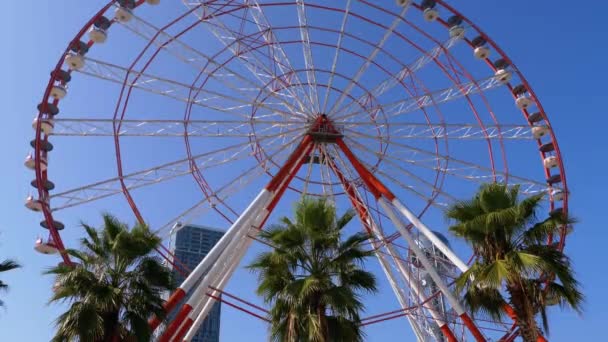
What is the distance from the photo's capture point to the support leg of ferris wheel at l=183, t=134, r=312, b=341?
20.5 meters

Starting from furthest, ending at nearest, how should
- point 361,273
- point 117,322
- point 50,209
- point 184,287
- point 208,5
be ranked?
point 208,5
point 50,209
point 184,287
point 361,273
point 117,322

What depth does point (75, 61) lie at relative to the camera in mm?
23531

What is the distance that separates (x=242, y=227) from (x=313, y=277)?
21.1ft

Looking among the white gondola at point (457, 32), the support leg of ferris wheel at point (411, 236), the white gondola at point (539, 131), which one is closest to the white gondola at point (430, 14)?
the white gondola at point (457, 32)

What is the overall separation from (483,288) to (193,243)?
110540 mm

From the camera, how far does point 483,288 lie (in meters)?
15.5

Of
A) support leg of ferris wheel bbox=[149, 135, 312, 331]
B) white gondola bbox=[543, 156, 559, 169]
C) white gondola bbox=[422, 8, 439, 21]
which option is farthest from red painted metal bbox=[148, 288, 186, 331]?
white gondola bbox=[543, 156, 559, 169]

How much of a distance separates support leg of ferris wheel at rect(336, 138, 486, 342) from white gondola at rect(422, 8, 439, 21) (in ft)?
20.3

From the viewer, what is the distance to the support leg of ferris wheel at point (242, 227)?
17672mm

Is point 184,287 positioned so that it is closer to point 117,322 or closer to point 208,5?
point 117,322

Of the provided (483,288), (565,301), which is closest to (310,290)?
(483,288)

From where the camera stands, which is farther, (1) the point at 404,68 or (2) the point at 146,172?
(1) the point at 404,68

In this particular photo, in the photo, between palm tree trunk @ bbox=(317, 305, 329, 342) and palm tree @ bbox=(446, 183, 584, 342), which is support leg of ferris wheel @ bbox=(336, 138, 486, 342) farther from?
palm tree trunk @ bbox=(317, 305, 329, 342)

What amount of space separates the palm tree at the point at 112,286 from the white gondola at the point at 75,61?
10.1m
